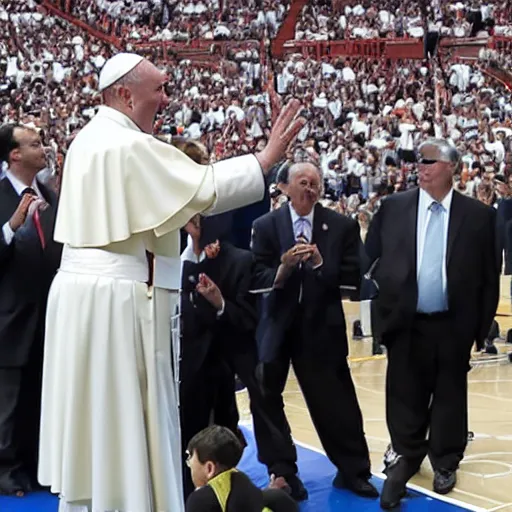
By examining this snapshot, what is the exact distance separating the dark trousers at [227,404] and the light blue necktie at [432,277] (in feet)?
2.92

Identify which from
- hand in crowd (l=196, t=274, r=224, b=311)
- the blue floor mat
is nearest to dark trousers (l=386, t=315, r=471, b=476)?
the blue floor mat

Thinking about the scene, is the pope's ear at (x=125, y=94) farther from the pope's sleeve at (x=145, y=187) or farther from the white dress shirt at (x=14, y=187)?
the white dress shirt at (x=14, y=187)

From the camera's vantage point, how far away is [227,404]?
4.61 metres

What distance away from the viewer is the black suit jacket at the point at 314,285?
4.66m

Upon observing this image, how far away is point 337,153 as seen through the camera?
1902 cm

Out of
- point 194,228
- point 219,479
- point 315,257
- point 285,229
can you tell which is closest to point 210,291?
point 194,228

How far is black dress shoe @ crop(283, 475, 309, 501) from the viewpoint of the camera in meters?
4.71

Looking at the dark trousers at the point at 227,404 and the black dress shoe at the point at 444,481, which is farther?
the black dress shoe at the point at 444,481

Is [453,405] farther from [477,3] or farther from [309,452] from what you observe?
[477,3]

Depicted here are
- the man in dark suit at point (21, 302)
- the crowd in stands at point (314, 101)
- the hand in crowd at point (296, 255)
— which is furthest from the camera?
the crowd in stands at point (314, 101)

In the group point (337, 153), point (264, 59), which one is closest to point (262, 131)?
point (337, 153)

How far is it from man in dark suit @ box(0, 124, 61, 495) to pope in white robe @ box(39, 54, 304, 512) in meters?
1.61

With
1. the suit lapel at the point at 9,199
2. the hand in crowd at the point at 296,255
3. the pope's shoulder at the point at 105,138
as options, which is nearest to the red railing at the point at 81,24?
the suit lapel at the point at 9,199

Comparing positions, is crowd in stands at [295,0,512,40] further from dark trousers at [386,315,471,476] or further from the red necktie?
the red necktie
